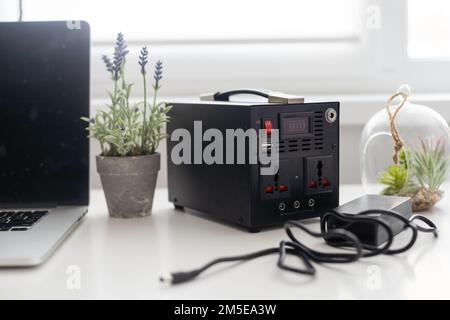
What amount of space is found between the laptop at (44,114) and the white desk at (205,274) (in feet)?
0.45

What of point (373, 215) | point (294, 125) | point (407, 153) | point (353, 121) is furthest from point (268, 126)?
point (353, 121)

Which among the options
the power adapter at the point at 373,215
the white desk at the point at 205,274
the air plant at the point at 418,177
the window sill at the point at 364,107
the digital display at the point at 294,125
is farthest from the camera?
the window sill at the point at 364,107

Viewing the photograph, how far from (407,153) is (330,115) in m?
0.17

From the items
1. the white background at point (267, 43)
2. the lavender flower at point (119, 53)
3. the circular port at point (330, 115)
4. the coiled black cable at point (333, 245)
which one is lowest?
the coiled black cable at point (333, 245)

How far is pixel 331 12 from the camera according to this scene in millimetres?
1265

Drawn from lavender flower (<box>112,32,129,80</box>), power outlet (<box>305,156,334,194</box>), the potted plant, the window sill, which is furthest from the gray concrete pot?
the window sill

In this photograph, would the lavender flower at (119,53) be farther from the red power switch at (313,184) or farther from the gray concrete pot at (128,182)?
the red power switch at (313,184)

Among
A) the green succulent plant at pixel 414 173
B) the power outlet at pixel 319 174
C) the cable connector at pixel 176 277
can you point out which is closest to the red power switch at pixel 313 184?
the power outlet at pixel 319 174

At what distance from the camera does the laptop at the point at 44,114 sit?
895mm

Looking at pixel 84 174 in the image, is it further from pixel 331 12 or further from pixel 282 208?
pixel 331 12

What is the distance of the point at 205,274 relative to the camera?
59 centimetres

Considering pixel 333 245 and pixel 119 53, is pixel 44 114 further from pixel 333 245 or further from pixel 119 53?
pixel 333 245

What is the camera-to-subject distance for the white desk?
54cm

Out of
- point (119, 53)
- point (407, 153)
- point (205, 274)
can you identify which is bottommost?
point (205, 274)
